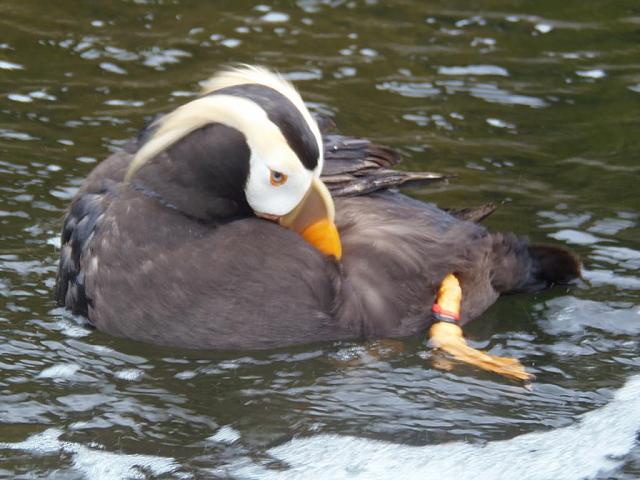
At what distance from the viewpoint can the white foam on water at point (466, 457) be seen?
15.8ft

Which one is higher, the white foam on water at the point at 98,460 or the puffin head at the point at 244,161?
the puffin head at the point at 244,161

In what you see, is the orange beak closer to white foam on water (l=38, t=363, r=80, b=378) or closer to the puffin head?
the puffin head

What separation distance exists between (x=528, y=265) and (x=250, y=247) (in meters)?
1.45

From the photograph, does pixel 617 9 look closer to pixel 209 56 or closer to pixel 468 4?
pixel 468 4

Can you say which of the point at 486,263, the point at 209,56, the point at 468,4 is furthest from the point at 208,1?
the point at 486,263

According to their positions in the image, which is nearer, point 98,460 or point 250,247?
point 98,460

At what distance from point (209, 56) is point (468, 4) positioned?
6.54 feet

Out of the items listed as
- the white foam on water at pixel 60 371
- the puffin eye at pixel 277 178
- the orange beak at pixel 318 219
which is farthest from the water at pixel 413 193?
the puffin eye at pixel 277 178

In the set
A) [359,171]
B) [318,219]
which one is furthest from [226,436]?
[359,171]

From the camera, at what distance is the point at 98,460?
491cm

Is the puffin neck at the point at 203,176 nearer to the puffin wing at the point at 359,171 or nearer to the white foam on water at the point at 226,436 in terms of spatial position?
the puffin wing at the point at 359,171

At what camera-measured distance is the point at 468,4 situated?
9.65m

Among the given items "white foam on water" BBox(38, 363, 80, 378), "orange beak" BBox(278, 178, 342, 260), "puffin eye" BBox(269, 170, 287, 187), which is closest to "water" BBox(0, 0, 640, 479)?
"white foam on water" BBox(38, 363, 80, 378)

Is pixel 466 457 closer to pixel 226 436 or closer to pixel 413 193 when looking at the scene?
pixel 226 436
